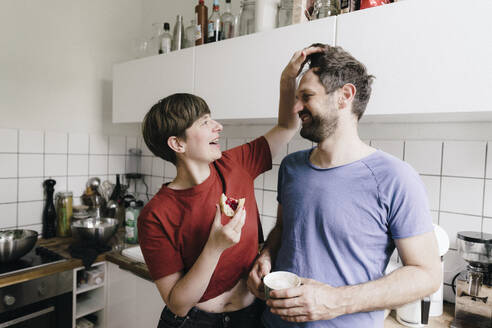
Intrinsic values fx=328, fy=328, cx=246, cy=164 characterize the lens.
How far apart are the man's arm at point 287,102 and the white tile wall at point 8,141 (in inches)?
64.1

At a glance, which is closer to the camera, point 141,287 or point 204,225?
point 204,225

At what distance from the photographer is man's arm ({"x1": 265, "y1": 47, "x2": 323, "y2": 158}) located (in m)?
1.03

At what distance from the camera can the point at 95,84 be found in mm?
2340

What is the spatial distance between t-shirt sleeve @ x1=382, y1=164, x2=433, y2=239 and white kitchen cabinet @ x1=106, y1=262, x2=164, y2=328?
1.28 m

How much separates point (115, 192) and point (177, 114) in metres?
1.61

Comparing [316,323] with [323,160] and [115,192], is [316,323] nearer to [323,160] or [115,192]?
[323,160]

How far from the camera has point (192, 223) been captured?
3.28 feet

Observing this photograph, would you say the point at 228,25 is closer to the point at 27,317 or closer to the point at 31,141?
the point at 31,141

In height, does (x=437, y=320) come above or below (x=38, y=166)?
below

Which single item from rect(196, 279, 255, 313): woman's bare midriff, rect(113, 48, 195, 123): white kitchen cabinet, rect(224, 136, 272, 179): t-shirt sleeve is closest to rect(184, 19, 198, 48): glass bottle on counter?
rect(113, 48, 195, 123): white kitchen cabinet

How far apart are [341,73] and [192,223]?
0.62 m

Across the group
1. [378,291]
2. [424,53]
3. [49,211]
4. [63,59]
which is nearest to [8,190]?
[49,211]

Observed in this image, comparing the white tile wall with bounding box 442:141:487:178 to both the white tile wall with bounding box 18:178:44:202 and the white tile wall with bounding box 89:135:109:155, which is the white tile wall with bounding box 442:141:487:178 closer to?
the white tile wall with bounding box 89:135:109:155

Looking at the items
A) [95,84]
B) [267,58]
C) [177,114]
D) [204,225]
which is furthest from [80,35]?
[204,225]
